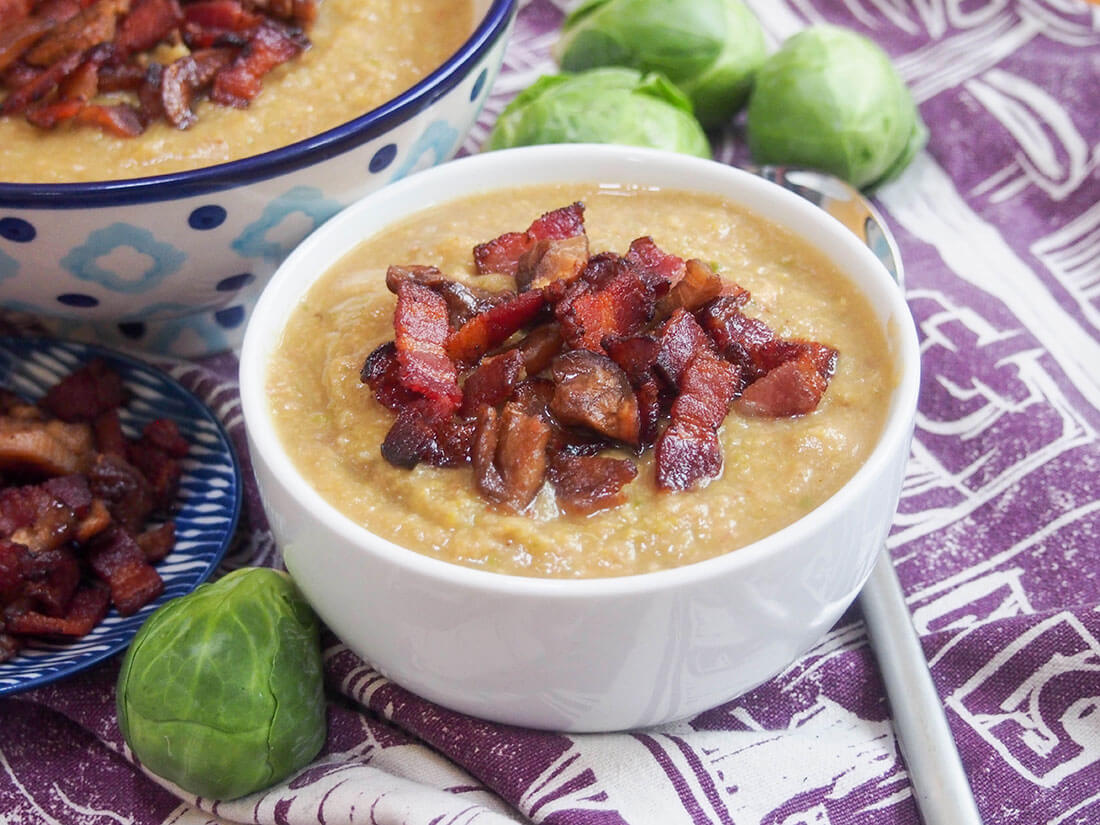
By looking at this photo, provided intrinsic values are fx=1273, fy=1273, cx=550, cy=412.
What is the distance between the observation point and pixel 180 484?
114 inches

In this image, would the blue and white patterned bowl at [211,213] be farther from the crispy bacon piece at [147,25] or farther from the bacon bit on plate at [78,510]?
the crispy bacon piece at [147,25]

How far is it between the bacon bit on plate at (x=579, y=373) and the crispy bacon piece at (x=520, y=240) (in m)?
0.09

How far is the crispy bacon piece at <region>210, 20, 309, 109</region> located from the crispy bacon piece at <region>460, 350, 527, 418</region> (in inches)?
43.0

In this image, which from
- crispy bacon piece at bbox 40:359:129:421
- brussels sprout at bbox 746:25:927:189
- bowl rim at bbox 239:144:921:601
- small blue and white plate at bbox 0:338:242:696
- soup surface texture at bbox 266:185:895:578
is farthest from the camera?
brussels sprout at bbox 746:25:927:189

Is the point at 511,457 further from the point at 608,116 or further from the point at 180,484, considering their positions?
the point at 608,116

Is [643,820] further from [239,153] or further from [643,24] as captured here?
[643,24]

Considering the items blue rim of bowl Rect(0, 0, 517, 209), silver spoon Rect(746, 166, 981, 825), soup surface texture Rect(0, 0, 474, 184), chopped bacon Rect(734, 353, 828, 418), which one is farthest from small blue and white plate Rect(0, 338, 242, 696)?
silver spoon Rect(746, 166, 981, 825)

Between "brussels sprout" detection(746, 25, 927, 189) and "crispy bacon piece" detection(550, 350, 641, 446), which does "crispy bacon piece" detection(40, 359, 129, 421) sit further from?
"brussels sprout" detection(746, 25, 927, 189)

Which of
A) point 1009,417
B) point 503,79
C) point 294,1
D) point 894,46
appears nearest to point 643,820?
point 1009,417

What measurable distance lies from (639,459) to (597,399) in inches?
4.9

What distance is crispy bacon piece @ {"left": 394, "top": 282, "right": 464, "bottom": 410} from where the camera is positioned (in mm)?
2178

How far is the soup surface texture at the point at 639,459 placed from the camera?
201cm

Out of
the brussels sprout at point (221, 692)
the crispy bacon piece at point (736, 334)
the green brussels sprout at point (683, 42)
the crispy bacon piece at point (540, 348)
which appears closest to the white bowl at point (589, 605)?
the brussels sprout at point (221, 692)

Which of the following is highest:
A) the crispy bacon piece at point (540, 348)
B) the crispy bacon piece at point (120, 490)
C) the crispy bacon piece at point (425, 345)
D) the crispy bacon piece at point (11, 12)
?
the crispy bacon piece at point (540, 348)
